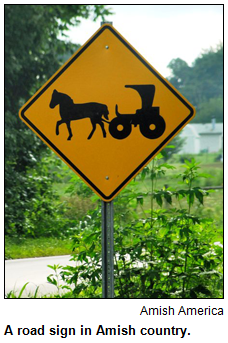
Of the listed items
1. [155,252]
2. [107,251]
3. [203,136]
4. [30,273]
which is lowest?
[30,273]

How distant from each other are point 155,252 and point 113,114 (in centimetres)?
198

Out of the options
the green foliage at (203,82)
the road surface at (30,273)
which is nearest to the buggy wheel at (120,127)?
the road surface at (30,273)

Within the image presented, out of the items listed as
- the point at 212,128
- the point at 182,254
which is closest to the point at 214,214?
the point at 182,254

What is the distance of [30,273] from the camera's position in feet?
22.8

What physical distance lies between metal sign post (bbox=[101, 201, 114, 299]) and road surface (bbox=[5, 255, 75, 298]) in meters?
2.77

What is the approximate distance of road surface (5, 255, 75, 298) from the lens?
5.91m

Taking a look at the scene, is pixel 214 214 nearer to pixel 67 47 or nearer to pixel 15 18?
pixel 67 47

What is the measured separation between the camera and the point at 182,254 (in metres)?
4.39

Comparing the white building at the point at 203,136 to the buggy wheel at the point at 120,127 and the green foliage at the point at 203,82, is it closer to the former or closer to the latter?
the green foliage at the point at 203,82

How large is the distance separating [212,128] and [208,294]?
135ft

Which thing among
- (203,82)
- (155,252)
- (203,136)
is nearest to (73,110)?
(155,252)

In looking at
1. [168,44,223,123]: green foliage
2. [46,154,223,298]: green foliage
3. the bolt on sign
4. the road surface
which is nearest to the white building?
[168,44,223,123]: green foliage

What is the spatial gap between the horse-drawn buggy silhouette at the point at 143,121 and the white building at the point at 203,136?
41.3 m

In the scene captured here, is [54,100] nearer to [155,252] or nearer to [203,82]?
[155,252]
